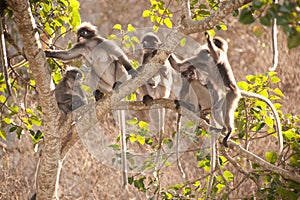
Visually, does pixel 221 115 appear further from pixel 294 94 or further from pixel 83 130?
pixel 294 94

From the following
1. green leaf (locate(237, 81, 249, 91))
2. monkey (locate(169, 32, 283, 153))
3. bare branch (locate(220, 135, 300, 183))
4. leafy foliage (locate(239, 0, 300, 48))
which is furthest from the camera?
monkey (locate(169, 32, 283, 153))

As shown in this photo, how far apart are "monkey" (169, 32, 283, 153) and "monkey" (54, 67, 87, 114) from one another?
903 mm

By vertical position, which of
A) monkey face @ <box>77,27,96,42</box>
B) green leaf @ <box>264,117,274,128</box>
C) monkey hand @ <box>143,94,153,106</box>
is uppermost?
monkey face @ <box>77,27,96,42</box>

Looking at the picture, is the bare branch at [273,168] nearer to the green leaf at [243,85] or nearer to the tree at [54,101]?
the tree at [54,101]

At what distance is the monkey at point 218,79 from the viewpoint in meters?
4.25

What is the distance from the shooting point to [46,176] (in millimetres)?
3643

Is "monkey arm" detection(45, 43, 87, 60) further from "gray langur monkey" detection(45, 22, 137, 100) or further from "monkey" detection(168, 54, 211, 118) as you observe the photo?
"monkey" detection(168, 54, 211, 118)

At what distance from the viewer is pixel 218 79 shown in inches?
179

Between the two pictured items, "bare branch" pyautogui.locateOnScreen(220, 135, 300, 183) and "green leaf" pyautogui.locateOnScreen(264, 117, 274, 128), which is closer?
"bare branch" pyautogui.locateOnScreen(220, 135, 300, 183)

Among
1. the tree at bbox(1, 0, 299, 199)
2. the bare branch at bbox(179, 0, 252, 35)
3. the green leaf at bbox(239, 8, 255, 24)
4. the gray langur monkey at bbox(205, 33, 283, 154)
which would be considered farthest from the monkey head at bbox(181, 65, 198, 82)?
the green leaf at bbox(239, 8, 255, 24)

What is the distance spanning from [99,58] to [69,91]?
625mm

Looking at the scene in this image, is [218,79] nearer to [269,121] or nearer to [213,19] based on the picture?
[269,121]

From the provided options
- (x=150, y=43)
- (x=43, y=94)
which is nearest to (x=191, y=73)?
(x=150, y=43)

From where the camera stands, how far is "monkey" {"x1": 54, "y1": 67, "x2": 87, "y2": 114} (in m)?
4.90
